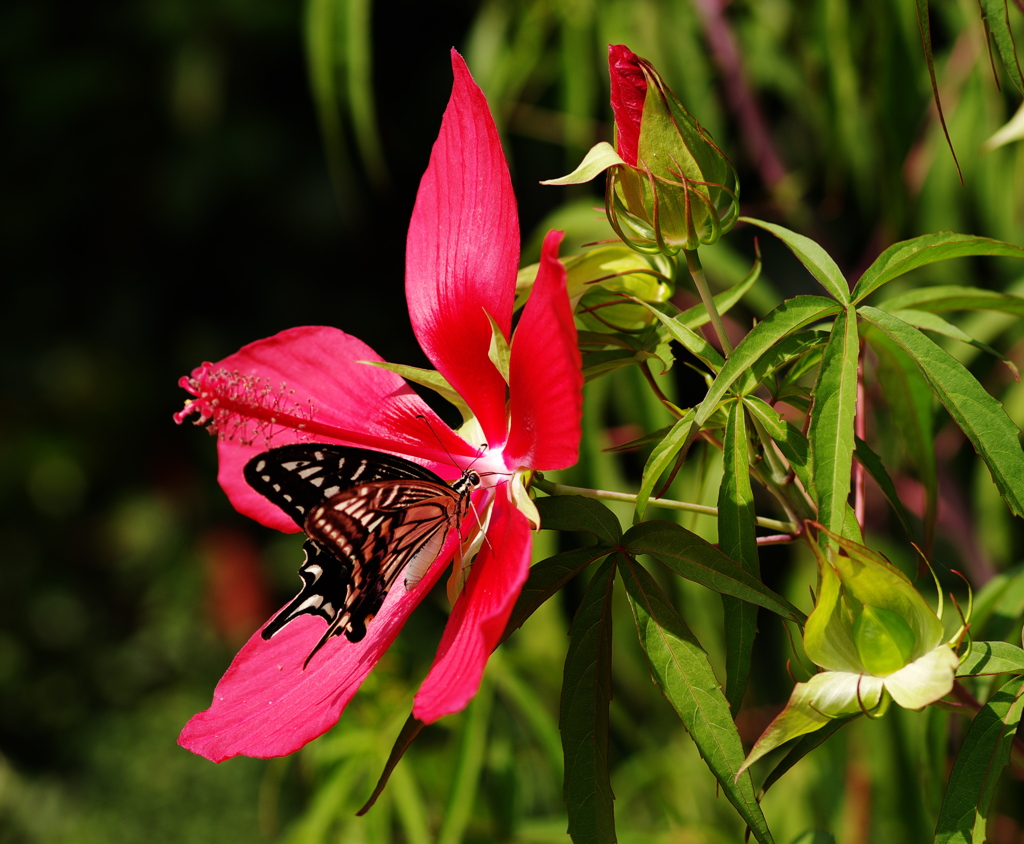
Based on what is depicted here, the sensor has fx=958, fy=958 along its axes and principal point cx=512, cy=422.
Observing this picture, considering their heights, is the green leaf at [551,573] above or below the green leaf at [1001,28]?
below

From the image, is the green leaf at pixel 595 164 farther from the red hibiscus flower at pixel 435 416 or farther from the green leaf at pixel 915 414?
the green leaf at pixel 915 414

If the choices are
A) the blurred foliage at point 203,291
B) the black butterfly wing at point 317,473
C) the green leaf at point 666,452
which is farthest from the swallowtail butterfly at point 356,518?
the blurred foliage at point 203,291

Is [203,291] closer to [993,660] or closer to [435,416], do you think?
[435,416]

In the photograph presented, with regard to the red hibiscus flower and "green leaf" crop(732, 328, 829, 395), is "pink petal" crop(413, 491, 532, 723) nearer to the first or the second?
the red hibiscus flower

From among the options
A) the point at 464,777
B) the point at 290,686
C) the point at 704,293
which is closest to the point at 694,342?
the point at 704,293

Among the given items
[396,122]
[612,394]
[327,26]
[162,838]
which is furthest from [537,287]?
[162,838]

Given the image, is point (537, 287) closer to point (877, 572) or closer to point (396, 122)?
point (877, 572)

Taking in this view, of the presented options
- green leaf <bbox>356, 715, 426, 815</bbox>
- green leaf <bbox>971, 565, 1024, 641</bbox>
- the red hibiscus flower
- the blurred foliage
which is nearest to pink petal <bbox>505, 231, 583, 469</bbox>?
the red hibiscus flower
